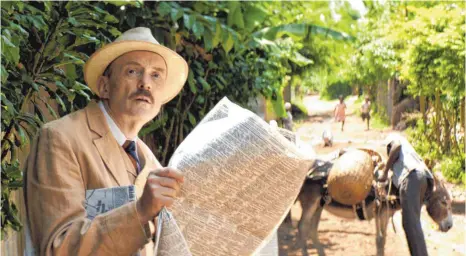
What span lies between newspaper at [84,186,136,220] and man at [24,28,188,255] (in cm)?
3

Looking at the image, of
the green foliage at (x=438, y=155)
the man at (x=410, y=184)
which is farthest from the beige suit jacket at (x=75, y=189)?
the green foliage at (x=438, y=155)

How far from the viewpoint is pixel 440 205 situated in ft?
25.4

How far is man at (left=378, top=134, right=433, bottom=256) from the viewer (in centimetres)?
716

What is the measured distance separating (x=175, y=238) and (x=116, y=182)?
1.27 ft

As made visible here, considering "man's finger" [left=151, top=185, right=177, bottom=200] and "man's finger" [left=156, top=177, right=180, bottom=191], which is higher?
"man's finger" [left=156, top=177, right=180, bottom=191]

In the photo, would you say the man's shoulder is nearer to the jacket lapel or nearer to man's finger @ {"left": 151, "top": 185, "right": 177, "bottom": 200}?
the jacket lapel

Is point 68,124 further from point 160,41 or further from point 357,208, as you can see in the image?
point 357,208

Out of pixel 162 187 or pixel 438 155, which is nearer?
pixel 162 187

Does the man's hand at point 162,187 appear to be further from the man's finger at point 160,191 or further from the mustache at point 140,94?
the mustache at point 140,94

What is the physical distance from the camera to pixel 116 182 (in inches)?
87.5

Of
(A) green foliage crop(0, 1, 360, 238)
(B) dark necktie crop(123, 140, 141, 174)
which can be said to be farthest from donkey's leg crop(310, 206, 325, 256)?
(B) dark necktie crop(123, 140, 141, 174)

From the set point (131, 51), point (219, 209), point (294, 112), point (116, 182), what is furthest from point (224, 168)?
point (294, 112)

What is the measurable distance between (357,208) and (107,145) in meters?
6.74

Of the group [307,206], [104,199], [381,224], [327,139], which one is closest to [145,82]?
[104,199]
